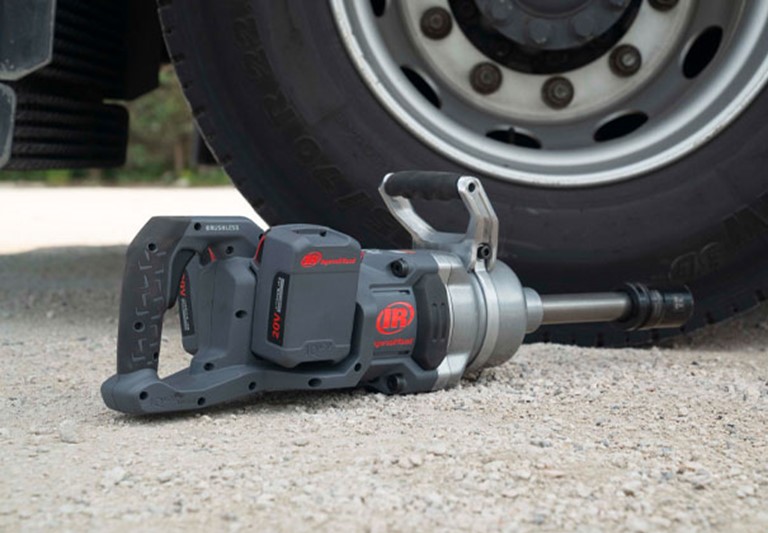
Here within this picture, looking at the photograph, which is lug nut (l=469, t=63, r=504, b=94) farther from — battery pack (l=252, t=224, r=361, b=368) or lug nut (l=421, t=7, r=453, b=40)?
battery pack (l=252, t=224, r=361, b=368)

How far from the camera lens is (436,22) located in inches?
100.0

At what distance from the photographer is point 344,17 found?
7.81ft

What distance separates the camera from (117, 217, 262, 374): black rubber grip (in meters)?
1.81

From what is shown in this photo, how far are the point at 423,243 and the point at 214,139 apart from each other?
51 cm

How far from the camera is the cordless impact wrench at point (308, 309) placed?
183 centimetres

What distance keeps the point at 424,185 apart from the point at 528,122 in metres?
0.52

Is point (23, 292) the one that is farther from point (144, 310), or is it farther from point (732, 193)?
point (732, 193)

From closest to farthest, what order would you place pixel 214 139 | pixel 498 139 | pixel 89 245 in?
pixel 214 139
pixel 498 139
pixel 89 245

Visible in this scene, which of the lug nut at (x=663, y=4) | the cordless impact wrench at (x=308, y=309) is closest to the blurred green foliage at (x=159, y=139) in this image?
the lug nut at (x=663, y=4)

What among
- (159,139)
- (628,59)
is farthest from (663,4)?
(159,139)

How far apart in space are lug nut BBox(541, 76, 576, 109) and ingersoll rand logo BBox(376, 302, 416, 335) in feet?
2.51

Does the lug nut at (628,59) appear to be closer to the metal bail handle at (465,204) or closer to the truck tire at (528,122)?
the truck tire at (528,122)

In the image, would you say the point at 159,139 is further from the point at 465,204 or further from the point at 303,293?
the point at 303,293

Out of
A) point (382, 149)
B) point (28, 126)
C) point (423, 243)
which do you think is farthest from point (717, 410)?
point (28, 126)
